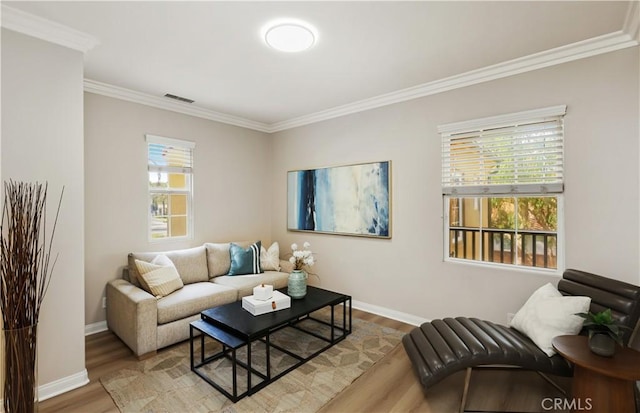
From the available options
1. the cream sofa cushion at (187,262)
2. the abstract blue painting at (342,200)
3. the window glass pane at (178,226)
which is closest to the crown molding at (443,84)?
the abstract blue painting at (342,200)

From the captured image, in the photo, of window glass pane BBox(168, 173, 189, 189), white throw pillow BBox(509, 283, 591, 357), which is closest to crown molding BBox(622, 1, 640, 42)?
white throw pillow BBox(509, 283, 591, 357)

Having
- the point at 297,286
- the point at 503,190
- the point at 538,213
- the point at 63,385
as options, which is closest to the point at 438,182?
the point at 503,190

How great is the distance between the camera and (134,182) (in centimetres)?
369

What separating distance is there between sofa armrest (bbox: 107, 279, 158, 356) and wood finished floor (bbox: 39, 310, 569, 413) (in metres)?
0.16

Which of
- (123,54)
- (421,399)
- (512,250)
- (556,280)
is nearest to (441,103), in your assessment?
(512,250)

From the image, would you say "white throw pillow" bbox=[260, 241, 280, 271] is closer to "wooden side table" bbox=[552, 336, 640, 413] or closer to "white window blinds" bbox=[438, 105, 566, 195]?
"white window blinds" bbox=[438, 105, 566, 195]

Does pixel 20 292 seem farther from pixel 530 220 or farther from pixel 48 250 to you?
pixel 530 220

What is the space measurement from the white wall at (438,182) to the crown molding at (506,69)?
57mm

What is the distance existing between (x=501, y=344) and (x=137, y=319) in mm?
2892

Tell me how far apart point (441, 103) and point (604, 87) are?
4.35 ft

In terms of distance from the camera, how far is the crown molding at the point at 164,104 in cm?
336

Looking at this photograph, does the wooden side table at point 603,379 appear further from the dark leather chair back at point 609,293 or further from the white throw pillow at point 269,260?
the white throw pillow at point 269,260

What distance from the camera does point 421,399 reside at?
A: 88.2 inches

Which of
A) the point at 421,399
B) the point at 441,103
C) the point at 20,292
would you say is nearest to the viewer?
the point at 20,292
